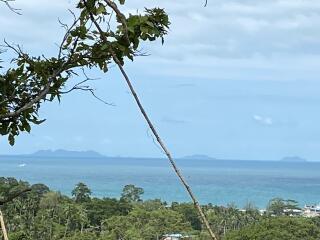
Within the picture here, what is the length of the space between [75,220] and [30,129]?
32743 mm

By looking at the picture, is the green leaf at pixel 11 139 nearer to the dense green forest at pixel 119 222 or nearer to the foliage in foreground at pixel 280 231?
the dense green forest at pixel 119 222

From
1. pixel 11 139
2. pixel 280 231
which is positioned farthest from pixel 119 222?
pixel 11 139

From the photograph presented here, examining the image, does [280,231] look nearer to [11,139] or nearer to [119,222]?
[119,222]

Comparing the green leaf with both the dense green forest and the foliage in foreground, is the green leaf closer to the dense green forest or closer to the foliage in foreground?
the dense green forest

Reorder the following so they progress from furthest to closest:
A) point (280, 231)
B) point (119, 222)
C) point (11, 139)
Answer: point (119, 222) < point (280, 231) < point (11, 139)

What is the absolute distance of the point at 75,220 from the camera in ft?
110

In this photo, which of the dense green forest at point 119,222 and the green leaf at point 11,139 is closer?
the green leaf at point 11,139

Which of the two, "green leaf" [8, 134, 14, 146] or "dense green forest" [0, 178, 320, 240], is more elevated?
"green leaf" [8, 134, 14, 146]

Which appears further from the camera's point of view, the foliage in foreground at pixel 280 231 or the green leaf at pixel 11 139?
the foliage in foreground at pixel 280 231

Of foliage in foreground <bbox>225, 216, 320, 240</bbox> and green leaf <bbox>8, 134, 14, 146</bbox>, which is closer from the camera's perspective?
green leaf <bbox>8, 134, 14, 146</bbox>

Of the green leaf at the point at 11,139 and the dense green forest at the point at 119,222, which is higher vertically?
the green leaf at the point at 11,139

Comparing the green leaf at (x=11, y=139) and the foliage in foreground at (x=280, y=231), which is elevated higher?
the green leaf at (x=11, y=139)

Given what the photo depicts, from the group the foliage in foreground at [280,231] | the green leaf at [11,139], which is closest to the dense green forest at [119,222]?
the foliage in foreground at [280,231]

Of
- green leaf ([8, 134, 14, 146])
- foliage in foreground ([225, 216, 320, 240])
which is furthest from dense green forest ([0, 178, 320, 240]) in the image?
green leaf ([8, 134, 14, 146])
